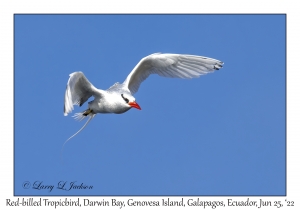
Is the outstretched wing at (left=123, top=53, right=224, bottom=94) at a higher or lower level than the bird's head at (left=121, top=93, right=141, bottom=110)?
higher

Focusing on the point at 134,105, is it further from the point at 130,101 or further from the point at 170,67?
the point at 170,67

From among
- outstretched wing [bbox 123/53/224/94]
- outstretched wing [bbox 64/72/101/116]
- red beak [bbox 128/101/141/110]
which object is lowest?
red beak [bbox 128/101/141/110]

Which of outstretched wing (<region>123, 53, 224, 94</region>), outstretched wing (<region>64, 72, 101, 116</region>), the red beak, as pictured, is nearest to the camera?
outstretched wing (<region>64, 72, 101, 116</region>)

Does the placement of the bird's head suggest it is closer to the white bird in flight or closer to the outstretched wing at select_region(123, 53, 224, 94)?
the white bird in flight

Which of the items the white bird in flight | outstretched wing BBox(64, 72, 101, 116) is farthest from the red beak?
outstretched wing BBox(64, 72, 101, 116)

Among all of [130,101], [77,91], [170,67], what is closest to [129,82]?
[170,67]
